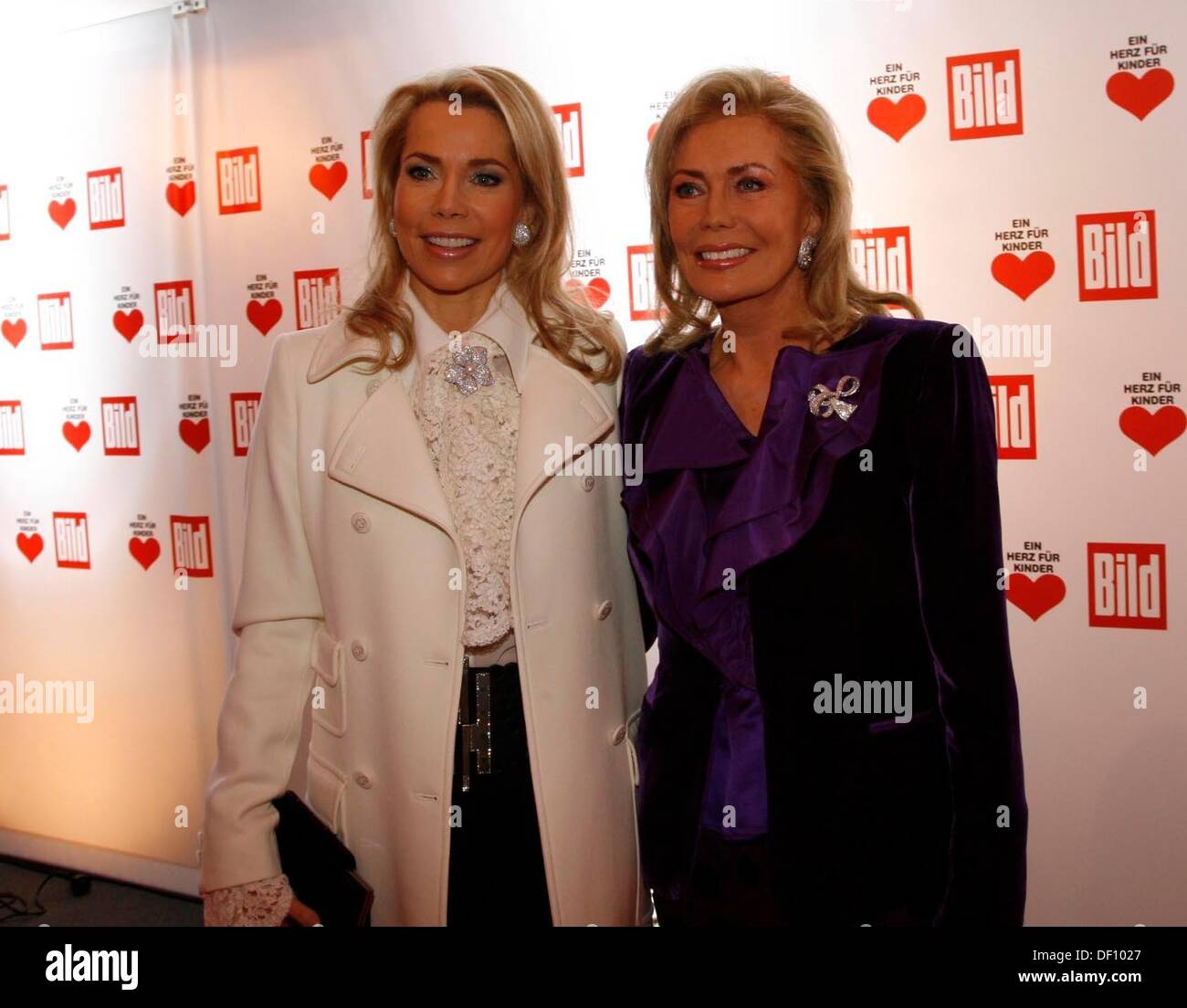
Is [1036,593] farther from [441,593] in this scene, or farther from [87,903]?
[87,903]

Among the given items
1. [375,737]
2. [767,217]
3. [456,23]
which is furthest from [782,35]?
[375,737]

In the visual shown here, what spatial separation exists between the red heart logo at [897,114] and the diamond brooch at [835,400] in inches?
62.2

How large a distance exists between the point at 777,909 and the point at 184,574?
2.92m

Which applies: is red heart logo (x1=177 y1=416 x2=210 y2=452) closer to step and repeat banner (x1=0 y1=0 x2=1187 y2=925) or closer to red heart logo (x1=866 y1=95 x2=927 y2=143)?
step and repeat banner (x1=0 y1=0 x2=1187 y2=925)

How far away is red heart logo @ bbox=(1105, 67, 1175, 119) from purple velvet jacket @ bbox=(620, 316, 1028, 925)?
4.99ft

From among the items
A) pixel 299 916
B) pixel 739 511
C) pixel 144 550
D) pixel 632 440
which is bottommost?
pixel 299 916

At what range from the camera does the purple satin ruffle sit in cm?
155

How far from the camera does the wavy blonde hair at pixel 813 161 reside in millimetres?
1662

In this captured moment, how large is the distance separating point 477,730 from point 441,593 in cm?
24

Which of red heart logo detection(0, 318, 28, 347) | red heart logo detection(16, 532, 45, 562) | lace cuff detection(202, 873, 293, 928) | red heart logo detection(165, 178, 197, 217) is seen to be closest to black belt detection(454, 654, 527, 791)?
lace cuff detection(202, 873, 293, 928)

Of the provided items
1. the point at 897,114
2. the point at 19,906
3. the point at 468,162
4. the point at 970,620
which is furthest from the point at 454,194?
the point at 19,906

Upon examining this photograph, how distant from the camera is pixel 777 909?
1.57 meters

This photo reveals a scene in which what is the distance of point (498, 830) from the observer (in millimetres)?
1742

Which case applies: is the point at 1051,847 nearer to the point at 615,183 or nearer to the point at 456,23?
the point at 615,183
